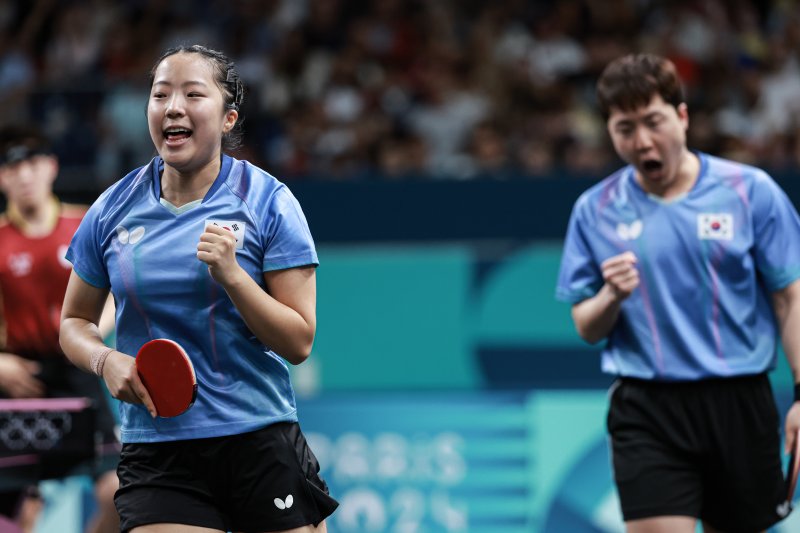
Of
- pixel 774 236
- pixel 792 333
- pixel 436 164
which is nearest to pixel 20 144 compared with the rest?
pixel 774 236

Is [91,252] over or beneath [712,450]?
over

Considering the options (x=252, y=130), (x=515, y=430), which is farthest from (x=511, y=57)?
(x=515, y=430)

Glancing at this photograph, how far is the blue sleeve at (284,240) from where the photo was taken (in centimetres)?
311

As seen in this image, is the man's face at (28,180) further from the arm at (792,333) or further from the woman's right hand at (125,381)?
the arm at (792,333)

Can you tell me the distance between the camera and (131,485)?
318 cm

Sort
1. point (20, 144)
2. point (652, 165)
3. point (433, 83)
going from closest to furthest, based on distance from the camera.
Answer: point (652, 165) < point (20, 144) < point (433, 83)

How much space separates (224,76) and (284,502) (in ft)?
3.58

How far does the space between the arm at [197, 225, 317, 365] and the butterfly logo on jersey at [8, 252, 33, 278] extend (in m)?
Answer: 2.64

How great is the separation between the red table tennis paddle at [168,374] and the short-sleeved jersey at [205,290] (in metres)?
0.15

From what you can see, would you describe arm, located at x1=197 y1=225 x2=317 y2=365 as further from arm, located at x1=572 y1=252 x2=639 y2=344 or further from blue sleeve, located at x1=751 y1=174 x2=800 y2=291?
blue sleeve, located at x1=751 y1=174 x2=800 y2=291

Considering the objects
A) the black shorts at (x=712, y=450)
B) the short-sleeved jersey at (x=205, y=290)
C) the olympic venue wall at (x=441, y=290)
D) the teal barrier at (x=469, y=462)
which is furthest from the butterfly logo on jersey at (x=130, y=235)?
the olympic venue wall at (x=441, y=290)

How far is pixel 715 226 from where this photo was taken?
392 centimetres

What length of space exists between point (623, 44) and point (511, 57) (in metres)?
0.88

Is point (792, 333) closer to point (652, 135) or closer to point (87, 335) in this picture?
point (652, 135)
